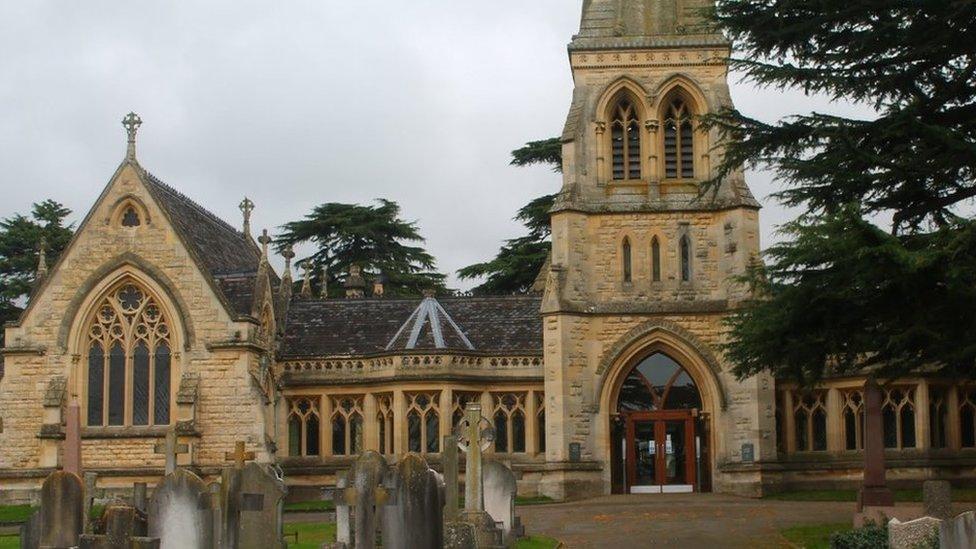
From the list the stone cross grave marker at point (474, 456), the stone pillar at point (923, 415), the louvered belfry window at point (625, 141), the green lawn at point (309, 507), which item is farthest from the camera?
the louvered belfry window at point (625, 141)

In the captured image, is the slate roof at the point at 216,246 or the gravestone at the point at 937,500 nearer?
the gravestone at the point at 937,500

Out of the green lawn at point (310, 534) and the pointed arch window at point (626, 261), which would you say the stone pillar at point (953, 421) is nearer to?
the pointed arch window at point (626, 261)

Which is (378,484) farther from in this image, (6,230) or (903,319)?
(6,230)

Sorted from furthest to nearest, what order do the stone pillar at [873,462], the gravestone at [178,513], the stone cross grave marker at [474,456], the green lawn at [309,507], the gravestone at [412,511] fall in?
the green lawn at [309,507] → the stone pillar at [873,462] → the stone cross grave marker at [474,456] → the gravestone at [412,511] → the gravestone at [178,513]

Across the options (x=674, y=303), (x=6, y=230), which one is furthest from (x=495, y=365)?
(x=6, y=230)

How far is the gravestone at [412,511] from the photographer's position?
17.9 metres

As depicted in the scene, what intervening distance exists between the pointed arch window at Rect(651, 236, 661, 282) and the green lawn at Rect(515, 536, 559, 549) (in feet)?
44.4

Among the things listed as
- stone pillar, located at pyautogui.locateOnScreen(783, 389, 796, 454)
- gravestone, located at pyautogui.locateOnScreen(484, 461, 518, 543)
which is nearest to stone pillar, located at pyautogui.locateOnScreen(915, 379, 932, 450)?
stone pillar, located at pyautogui.locateOnScreen(783, 389, 796, 454)

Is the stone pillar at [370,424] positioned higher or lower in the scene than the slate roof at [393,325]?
lower

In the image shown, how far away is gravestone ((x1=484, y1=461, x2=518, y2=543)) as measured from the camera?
24.2 m

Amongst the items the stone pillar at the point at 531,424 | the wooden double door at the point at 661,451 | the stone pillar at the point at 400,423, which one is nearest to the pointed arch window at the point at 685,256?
the wooden double door at the point at 661,451

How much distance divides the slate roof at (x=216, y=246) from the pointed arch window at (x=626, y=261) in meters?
9.53

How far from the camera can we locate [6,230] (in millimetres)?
63281

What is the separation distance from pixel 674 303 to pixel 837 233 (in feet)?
58.3
